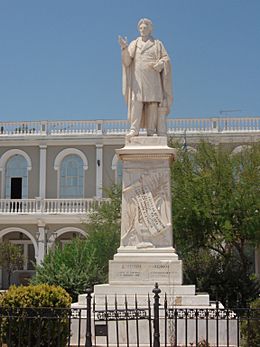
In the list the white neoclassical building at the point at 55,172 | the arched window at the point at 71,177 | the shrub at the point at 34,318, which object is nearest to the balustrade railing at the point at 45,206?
the white neoclassical building at the point at 55,172

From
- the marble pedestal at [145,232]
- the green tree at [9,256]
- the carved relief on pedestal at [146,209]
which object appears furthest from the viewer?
the green tree at [9,256]

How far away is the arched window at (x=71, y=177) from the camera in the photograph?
3166 cm

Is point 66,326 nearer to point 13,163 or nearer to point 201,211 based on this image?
point 201,211

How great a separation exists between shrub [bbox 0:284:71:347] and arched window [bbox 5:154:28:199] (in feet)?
77.2

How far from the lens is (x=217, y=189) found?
64.7 ft

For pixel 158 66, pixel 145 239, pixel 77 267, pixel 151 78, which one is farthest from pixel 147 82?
pixel 77 267

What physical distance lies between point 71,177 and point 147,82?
65.2 feet

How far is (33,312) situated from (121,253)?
11.6ft

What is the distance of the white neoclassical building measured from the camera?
30219 millimetres

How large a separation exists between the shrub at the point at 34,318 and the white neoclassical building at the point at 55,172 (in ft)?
67.3

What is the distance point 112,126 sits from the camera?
30625 mm

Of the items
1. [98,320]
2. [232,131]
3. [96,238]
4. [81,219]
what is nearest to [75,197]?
[81,219]

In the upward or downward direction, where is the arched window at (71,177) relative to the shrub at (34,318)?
upward

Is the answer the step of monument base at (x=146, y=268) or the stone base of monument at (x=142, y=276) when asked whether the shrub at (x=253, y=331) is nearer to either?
the stone base of monument at (x=142, y=276)
